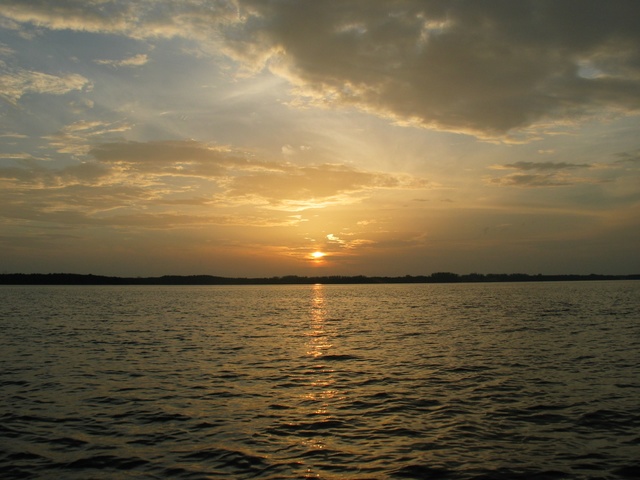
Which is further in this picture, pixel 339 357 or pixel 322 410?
pixel 339 357

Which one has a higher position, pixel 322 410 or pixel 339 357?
pixel 322 410

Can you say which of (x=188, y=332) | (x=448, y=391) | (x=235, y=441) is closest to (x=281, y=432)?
(x=235, y=441)

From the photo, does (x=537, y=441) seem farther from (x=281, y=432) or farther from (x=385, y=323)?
(x=385, y=323)

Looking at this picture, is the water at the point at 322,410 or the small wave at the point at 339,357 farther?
the small wave at the point at 339,357

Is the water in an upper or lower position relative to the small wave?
upper

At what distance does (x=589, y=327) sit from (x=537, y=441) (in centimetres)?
4436

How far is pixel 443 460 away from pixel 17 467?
13305 mm

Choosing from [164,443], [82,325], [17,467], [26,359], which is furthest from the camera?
[82,325]

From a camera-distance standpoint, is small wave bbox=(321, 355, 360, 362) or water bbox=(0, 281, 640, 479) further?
small wave bbox=(321, 355, 360, 362)

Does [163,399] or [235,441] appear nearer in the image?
[235,441]

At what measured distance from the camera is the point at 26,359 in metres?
35.1

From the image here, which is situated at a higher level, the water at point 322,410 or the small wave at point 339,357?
the water at point 322,410

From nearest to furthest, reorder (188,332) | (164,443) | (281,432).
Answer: (164,443), (281,432), (188,332)

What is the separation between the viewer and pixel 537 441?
17.4m
